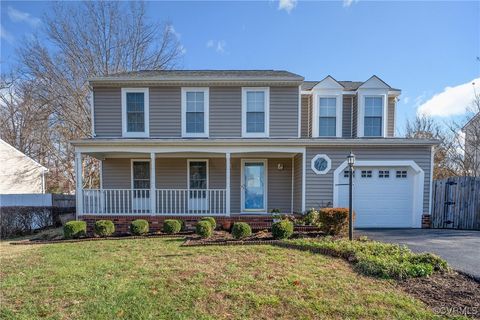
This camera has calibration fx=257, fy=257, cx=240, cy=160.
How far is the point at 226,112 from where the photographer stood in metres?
9.95

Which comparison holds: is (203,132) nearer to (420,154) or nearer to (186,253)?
(186,253)

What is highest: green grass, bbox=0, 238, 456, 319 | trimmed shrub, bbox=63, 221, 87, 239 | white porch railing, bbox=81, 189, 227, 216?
white porch railing, bbox=81, 189, 227, 216

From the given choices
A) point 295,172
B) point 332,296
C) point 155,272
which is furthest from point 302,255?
point 295,172

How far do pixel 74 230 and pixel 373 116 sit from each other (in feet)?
36.6

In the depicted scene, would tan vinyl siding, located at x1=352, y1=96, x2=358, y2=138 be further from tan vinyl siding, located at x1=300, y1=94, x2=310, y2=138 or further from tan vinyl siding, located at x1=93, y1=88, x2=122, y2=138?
tan vinyl siding, located at x1=93, y1=88, x2=122, y2=138

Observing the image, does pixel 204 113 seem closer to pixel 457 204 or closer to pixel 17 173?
pixel 457 204

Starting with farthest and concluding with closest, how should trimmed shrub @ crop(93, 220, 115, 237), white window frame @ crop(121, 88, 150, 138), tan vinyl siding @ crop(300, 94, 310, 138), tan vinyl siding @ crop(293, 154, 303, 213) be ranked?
tan vinyl siding @ crop(300, 94, 310, 138), white window frame @ crop(121, 88, 150, 138), tan vinyl siding @ crop(293, 154, 303, 213), trimmed shrub @ crop(93, 220, 115, 237)

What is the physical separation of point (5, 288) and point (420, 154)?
36.9ft

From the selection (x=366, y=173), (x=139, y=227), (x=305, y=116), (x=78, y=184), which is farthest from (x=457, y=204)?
(x=78, y=184)

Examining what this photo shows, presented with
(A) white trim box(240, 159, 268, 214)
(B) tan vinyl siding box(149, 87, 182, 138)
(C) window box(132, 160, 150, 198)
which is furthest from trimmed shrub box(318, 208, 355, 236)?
(C) window box(132, 160, 150, 198)

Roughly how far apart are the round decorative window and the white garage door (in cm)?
61

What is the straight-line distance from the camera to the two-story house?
351 inches

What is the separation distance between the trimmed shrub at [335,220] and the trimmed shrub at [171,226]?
4.36m

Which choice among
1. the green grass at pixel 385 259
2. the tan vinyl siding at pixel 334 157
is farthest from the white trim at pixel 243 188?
the green grass at pixel 385 259
